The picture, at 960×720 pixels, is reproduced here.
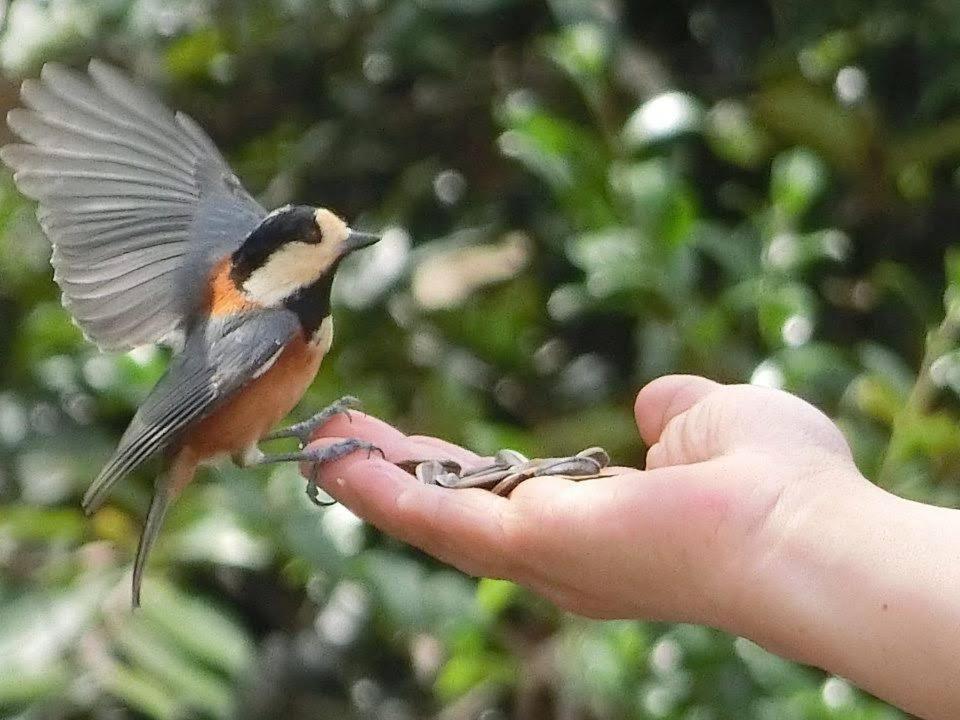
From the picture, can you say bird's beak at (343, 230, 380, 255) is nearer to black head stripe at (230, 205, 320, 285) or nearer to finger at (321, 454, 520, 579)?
black head stripe at (230, 205, 320, 285)

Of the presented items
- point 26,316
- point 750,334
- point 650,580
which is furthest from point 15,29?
point 650,580

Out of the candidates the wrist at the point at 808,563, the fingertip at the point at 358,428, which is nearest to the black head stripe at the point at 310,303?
the fingertip at the point at 358,428

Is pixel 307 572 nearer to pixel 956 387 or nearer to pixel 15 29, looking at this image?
pixel 956 387

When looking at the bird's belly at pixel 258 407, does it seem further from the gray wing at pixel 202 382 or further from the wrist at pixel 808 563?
the wrist at pixel 808 563

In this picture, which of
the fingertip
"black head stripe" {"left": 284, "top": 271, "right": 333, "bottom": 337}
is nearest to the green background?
the fingertip

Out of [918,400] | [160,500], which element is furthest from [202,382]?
[918,400]
